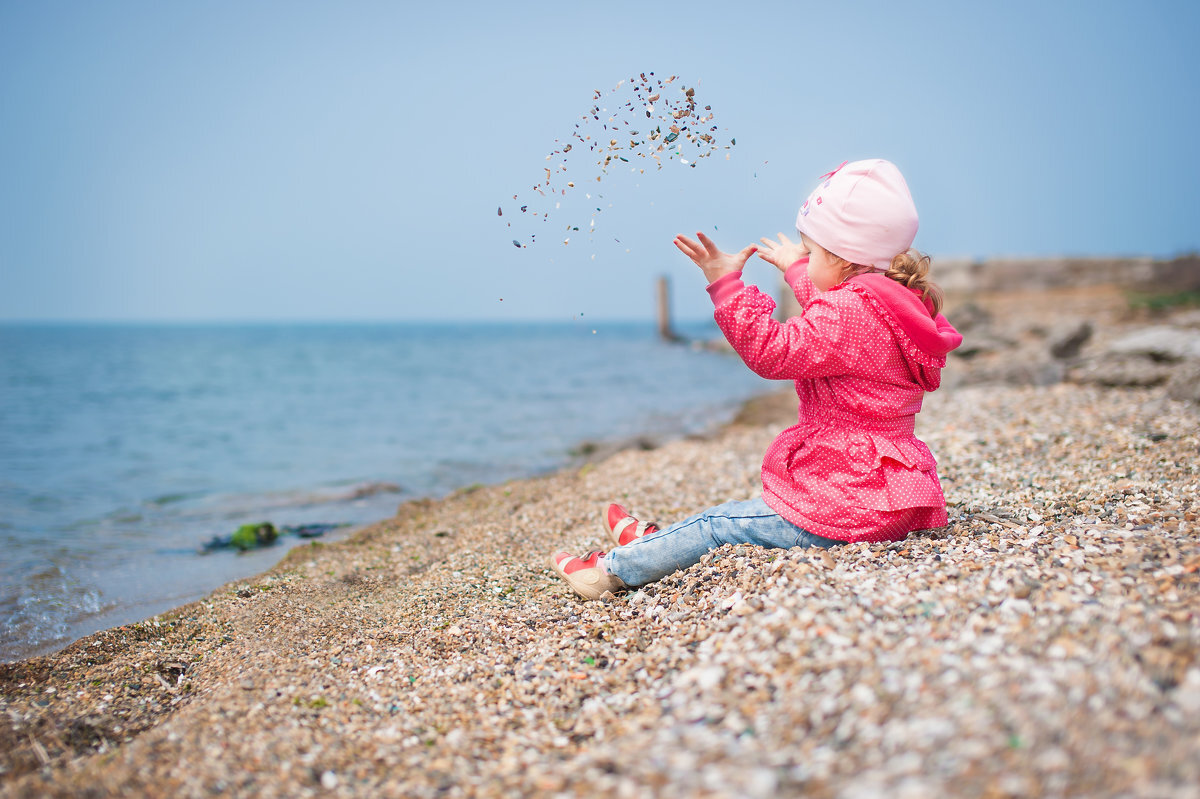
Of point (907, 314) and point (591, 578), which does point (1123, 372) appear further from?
point (591, 578)

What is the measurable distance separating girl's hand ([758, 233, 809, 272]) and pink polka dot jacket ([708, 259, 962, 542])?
15cm

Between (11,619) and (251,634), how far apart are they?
7.05ft

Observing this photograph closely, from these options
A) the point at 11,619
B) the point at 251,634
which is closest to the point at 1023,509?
the point at 251,634

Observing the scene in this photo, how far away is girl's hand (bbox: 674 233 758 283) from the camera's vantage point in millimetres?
3080

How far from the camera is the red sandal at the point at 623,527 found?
13.0 ft

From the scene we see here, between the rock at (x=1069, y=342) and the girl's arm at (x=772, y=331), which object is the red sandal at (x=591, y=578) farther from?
the rock at (x=1069, y=342)

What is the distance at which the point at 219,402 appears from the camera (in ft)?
54.9

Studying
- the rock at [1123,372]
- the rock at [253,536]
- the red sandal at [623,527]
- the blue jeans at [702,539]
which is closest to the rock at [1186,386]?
the rock at [1123,372]

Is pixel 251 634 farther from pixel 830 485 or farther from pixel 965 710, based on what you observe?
pixel 965 710

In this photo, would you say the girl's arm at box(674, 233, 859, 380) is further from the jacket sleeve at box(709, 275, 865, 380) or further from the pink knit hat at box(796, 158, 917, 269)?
the pink knit hat at box(796, 158, 917, 269)

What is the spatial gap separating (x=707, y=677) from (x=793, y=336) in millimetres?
1384

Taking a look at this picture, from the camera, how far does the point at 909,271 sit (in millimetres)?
3094

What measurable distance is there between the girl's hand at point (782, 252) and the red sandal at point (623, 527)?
1.55 meters

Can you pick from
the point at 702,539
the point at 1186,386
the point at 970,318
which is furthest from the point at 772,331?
the point at 970,318
